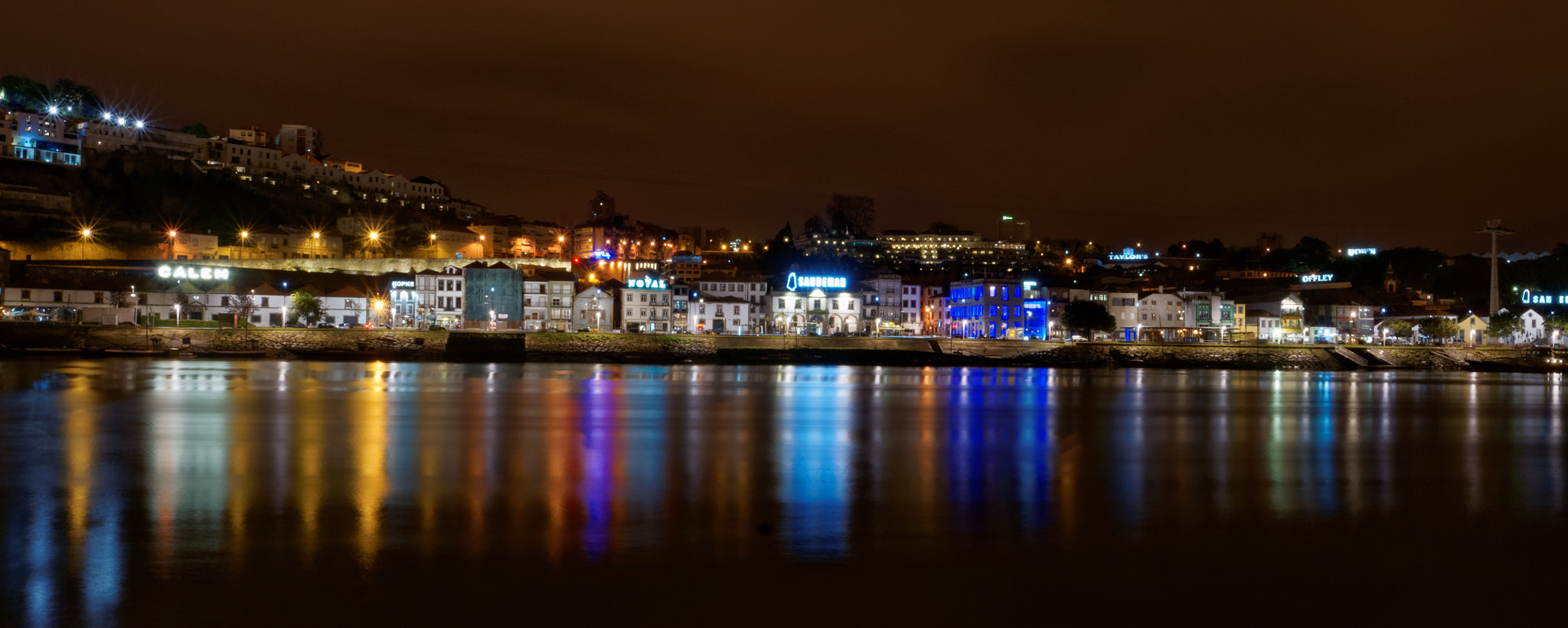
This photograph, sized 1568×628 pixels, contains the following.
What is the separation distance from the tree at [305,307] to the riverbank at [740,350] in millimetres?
3162

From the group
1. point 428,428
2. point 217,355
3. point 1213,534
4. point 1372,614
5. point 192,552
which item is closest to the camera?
point 1372,614

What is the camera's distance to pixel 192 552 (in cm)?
835

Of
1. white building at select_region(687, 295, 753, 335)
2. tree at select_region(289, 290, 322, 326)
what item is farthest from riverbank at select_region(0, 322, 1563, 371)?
white building at select_region(687, 295, 753, 335)

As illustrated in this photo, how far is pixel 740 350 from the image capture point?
49656 mm

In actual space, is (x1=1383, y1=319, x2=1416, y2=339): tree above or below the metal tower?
below

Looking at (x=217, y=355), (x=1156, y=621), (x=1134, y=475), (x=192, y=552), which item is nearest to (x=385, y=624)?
(x=192, y=552)

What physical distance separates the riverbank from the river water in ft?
74.9

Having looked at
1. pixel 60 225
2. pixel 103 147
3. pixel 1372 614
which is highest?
pixel 103 147

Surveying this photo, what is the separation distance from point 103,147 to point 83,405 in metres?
74.1

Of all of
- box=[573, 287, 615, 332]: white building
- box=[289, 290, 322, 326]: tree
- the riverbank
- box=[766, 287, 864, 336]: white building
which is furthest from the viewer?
box=[766, 287, 864, 336]: white building

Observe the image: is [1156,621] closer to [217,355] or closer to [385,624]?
[385,624]

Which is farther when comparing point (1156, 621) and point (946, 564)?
point (946, 564)

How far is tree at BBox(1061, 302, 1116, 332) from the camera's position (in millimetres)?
54750

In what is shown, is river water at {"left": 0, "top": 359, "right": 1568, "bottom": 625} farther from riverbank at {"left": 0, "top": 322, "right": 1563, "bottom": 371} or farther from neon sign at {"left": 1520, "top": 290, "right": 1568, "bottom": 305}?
neon sign at {"left": 1520, "top": 290, "right": 1568, "bottom": 305}
